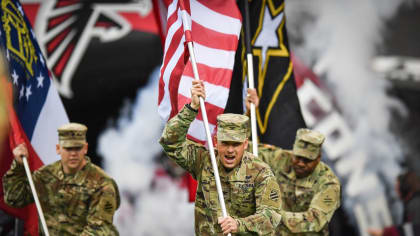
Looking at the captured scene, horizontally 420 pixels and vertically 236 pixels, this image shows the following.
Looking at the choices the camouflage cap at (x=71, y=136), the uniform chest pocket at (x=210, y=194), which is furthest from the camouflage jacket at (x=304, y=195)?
the camouflage cap at (x=71, y=136)

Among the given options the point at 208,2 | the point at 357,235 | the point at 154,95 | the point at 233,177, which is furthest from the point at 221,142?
the point at 357,235

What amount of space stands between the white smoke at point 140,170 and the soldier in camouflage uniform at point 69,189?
3063mm

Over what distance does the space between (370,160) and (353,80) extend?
108 cm

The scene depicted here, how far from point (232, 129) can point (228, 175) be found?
1.28ft

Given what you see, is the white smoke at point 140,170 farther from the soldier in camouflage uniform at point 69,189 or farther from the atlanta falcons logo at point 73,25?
the soldier in camouflage uniform at point 69,189

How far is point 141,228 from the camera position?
10039mm

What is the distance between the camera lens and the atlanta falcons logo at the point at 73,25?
9922mm

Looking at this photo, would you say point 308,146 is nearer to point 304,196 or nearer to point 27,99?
point 304,196

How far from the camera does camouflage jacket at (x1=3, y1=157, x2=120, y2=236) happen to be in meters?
6.71

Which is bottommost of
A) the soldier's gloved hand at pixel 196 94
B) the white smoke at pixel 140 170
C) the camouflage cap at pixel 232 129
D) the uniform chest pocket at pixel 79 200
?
the white smoke at pixel 140 170

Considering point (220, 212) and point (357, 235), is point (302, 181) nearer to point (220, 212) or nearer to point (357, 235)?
point (220, 212)

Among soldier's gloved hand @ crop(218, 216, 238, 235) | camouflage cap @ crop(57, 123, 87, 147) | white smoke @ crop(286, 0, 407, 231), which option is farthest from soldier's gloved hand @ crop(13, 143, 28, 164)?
white smoke @ crop(286, 0, 407, 231)

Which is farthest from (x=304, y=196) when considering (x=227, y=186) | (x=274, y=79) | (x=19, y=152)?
(x=19, y=152)

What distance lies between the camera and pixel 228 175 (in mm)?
5680
